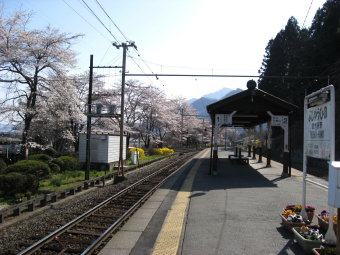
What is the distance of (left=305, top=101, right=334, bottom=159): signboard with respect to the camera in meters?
5.33

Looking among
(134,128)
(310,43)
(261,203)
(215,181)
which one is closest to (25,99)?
(215,181)

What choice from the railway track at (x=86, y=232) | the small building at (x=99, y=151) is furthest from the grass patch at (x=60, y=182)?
the railway track at (x=86, y=232)

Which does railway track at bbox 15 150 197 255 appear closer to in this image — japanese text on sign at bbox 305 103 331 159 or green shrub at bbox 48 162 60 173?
japanese text on sign at bbox 305 103 331 159

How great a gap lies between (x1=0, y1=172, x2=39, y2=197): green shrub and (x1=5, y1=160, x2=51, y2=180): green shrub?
161 centimetres

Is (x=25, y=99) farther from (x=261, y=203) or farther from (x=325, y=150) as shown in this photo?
(x=325, y=150)

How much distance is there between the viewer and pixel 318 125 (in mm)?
5727

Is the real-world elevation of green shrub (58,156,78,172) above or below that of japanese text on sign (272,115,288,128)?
below

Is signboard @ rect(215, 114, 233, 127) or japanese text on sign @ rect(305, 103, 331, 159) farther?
signboard @ rect(215, 114, 233, 127)

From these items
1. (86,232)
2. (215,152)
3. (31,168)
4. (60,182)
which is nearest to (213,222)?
(86,232)

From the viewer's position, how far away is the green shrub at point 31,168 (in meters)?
13.2

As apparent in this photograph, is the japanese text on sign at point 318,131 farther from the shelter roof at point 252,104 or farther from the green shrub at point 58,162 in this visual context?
the green shrub at point 58,162

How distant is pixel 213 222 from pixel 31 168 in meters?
9.31

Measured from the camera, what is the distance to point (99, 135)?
68.0 feet

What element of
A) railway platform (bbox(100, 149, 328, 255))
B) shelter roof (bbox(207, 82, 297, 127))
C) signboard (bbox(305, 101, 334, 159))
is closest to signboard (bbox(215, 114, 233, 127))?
shelter roof (bbox(207, 82, 297, 127))
